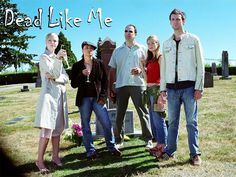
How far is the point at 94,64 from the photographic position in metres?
5.06

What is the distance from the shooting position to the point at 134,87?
531cm

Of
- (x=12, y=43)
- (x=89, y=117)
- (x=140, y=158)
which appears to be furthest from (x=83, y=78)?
(x=12, y=43)

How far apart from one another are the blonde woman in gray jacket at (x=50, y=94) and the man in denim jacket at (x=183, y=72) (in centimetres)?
131

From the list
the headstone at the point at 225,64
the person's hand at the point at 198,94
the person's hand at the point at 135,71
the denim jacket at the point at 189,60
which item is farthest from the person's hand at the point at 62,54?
the headstone at the point at 225,64

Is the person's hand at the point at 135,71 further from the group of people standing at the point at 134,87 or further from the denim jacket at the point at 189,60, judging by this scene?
the denim jacket at the point at 189,60

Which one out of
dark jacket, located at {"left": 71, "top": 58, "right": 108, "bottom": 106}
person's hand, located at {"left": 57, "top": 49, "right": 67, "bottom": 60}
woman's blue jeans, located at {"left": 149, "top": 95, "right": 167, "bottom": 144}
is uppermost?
person's hand, located at {"left": 57, "top": 49, "right": 67, "bottom": 60}

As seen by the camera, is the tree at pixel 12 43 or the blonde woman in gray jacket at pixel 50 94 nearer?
the blonde woman in gray jacket at pixel 50 94

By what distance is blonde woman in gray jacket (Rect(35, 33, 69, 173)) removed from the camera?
445 cm

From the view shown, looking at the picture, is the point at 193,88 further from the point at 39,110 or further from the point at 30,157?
the point at 30,157

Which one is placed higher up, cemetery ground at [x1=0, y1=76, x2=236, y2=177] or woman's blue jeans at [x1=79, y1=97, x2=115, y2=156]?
woman's blue jeans at [x1=79, y1=97, x2=115, y2=156]

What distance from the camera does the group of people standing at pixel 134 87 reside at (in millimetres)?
4453

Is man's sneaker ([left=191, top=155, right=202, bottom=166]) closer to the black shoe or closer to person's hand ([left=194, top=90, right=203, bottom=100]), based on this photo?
person's hand ([left=194, top=90, right=203, bottom=100])

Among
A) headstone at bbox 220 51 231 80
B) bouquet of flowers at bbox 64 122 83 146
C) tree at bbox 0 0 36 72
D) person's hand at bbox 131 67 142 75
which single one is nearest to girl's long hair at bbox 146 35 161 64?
person's hand at bbox 131 67 142 75

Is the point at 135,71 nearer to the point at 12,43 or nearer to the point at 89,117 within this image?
the point at 89,117
